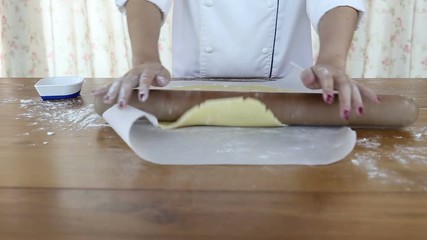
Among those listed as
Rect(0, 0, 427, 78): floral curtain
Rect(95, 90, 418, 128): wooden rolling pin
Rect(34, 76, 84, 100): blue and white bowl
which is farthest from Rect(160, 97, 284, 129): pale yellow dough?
Rect(0, 0, 427, 78): floral curtain

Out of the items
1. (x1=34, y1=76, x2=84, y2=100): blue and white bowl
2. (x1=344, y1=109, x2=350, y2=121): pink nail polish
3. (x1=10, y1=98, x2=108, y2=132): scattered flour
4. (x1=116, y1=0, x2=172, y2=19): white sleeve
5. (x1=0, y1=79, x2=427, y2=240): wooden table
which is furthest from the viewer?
(x1=116, y1=0, x2=172, y2=19): white sleeve

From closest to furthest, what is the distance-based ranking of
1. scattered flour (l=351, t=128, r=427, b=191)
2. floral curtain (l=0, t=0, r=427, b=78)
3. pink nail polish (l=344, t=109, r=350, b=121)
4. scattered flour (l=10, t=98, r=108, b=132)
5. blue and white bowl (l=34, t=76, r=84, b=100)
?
scattered flour (l=351, t=128, r=427, b=191)
pink nail polish (l=344, t=109, r=350, b=121)
scattered flour (l=10, t=98, r=108, b=132)
blue and white bowl (l=34, t=76, r=84, b=100)
floral curtain (l=0, t=0, r=427, b=78)

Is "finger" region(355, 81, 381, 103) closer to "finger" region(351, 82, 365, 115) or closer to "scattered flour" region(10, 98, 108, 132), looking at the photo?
"finger" region(351, 82, 365, 115)

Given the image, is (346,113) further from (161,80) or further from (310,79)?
(161,80)

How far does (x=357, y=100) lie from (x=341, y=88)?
0.03 metres

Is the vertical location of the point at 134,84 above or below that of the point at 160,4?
below

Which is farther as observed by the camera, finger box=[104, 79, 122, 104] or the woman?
the woman

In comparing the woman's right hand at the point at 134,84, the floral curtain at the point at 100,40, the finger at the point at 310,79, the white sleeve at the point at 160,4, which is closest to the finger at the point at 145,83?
the woman's right hand at the point at 134,84

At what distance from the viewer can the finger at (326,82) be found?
786 millimetres

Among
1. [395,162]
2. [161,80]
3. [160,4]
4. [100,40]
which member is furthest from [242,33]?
[100,40]

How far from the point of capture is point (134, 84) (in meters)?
0.83

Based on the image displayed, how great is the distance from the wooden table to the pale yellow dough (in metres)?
0.12

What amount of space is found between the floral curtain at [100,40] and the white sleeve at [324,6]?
1.38m

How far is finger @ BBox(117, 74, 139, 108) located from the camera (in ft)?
2.62
